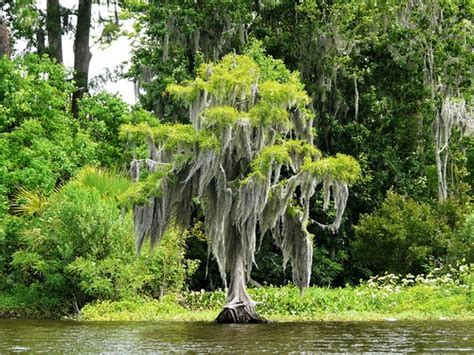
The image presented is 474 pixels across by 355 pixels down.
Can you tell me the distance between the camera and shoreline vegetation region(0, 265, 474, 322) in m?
24.4

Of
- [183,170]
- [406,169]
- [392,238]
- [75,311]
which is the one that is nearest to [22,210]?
[75,311]

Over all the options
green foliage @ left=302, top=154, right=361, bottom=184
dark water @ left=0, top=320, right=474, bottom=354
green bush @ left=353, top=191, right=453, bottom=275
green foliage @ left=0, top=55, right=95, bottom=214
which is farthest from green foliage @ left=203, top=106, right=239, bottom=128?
green bush @ left=353, top=191, right=453, bottom=275

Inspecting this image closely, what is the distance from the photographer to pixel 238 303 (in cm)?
2212

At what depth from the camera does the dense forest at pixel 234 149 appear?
22.0 m

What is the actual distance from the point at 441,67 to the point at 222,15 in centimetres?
909

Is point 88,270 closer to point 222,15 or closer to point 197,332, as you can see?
point 197,332

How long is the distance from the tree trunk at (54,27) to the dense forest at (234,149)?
70mm

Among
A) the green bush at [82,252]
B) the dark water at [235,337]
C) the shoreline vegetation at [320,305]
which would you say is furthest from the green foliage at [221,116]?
the shoreline vegetation at [320,305]

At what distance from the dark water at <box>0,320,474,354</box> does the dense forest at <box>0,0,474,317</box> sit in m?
2.22

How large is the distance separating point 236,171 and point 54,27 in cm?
1837

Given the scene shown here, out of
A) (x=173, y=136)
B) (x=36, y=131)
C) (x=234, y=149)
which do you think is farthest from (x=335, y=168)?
(x=36, y=131)

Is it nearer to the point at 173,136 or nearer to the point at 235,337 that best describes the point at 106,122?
the point at 173,136

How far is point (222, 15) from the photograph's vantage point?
3453cm

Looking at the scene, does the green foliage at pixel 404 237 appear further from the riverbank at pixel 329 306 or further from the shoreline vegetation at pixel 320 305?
the riverbank at pixel 329 306
